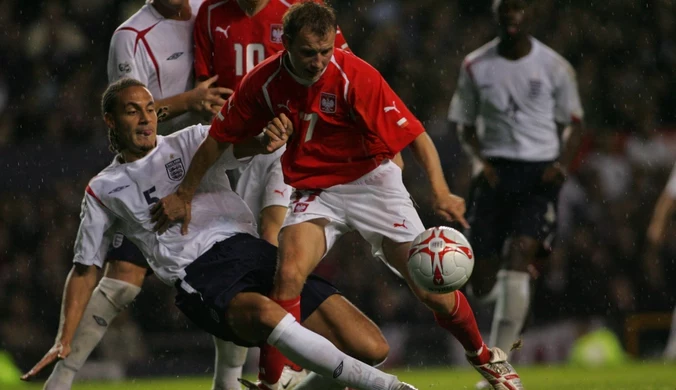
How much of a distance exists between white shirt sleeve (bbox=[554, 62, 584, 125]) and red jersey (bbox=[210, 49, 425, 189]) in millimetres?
3083

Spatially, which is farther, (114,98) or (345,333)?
(114,98)

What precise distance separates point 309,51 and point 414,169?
774 cm

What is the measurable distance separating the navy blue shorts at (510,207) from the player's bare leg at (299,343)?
10.6ft

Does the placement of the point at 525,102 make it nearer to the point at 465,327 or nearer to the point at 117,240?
the point at 465,327

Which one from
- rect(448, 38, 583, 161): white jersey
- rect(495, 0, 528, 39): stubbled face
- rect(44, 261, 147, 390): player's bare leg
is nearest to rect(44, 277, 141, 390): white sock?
rect(44, 261, 147, 390): player's bare leg

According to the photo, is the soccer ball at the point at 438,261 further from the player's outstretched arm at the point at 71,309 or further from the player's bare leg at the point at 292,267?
the player's outstretched arm at the point at 71,309

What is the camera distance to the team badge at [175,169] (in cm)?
557

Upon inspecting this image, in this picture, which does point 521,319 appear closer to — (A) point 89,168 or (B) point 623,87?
(A) point 89,168

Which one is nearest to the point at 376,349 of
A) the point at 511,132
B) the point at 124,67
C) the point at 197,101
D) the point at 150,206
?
the point at 150,206

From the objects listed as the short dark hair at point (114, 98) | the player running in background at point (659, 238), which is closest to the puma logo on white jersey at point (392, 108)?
the short dark hair at point (114, 98)

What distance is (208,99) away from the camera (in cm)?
648

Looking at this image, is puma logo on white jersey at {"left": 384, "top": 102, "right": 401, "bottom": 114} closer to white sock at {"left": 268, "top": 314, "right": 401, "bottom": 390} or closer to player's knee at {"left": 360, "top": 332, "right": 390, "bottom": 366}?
player's knee at {"left": 360, "top": 332, "right": 390, "bottom": 366}

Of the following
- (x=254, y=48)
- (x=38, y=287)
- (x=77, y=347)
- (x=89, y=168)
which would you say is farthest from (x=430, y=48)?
(x=77, y=347)

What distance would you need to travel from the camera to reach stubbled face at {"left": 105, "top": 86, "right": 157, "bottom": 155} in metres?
5.59
